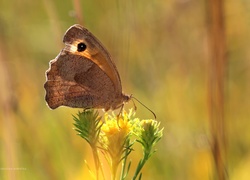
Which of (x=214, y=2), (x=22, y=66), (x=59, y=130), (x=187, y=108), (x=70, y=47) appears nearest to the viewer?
(x=214, y=2)

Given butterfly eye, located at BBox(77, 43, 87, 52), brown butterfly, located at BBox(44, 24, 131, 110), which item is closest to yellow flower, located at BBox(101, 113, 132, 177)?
brown butterfly, located at BBox(44, 24, 131, 110)

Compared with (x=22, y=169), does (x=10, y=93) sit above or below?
above

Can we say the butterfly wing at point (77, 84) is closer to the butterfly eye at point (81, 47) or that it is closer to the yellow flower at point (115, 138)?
the butterfly eye at point (81, 47)

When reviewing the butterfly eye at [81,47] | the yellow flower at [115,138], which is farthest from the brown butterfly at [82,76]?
→ the yellow flower at [115,138]

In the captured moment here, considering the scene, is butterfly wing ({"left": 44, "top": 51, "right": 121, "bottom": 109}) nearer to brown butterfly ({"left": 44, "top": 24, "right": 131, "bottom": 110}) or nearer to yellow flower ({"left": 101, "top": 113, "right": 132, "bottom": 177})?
brown butterfly ({"left": 44, "top": 24, "right": 131, "bottom": 110})

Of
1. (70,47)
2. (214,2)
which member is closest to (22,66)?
(70,47)

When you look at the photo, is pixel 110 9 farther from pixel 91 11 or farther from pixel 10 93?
pixel 10 93
